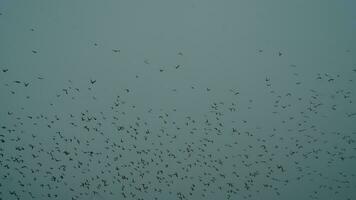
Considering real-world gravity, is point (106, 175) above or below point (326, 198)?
below

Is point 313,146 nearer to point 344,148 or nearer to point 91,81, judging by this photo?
point 344,148

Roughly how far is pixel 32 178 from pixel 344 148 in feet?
26.1

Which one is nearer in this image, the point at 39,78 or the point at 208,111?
the point at 39,78

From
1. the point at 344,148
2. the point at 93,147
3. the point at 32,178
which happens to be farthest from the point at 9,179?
the point at 344,148

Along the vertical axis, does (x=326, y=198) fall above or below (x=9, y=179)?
above

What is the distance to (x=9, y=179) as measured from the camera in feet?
29.7

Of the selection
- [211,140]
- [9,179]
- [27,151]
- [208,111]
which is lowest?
[9,179]

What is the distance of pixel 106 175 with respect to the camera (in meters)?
9.26

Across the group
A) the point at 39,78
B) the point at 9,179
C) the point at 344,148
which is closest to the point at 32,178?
the point at 9,179

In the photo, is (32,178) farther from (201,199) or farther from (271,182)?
(271,182)

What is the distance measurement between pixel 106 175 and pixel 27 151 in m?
2.05

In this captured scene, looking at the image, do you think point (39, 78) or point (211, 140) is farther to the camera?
point (211, 140)

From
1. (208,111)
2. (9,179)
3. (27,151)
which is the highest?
(208,111)

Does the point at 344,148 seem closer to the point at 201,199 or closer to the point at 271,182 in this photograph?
the point at 271,182
